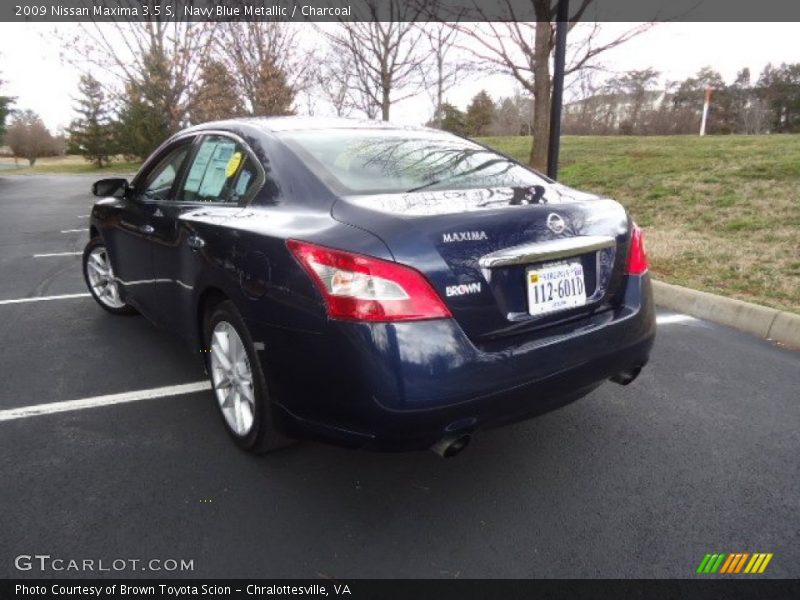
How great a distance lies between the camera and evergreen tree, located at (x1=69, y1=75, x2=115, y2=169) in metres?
50.9

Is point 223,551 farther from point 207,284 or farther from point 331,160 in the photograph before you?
point 331,160

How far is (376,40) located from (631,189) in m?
7.83

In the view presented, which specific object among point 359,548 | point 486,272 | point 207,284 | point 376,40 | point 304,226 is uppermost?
point 376,40

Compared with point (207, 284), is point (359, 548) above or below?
below

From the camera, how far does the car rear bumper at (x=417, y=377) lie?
189cm

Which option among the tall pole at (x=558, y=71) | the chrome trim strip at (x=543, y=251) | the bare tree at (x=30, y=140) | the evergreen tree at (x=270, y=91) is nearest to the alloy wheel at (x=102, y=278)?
the chrome trim strip at (x=543, y=251)

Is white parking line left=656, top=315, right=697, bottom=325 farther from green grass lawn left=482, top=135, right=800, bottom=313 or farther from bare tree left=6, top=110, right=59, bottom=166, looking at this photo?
bare tree left=6, top=110, right=59, bottom=166

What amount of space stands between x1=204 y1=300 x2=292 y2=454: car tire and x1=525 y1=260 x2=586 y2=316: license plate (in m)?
1.12

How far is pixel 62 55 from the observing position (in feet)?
55.5

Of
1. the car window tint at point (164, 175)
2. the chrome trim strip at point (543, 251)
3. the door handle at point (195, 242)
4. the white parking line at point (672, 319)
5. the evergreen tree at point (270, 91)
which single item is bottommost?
the white parking line at point (672, 319)

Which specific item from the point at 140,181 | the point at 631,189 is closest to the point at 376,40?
the point at 631,189

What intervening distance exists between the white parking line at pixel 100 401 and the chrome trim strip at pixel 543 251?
6.87ft
